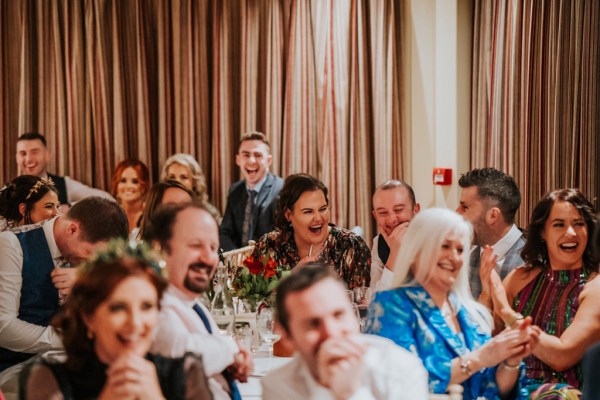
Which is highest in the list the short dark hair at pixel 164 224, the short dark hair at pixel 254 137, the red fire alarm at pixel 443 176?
the short dark hair at pixel 254 137

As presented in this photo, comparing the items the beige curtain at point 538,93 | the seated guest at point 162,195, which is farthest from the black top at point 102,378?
the beige curtain at point 538,93

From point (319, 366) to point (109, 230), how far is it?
159cm

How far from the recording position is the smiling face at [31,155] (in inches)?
219

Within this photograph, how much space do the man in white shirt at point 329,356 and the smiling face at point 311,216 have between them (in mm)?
2036

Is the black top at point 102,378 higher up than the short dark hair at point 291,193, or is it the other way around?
the short dark hair at point 291,193

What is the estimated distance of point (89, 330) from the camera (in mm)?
1753

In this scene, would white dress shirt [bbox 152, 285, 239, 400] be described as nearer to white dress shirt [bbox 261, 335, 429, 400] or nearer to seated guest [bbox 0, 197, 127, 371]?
white dress shirt [bbox 261, 335, 429, 400]

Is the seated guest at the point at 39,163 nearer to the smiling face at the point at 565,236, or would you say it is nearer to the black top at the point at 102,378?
the smiling face at the point at 565,236

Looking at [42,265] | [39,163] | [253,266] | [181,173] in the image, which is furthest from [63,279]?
[39,163]

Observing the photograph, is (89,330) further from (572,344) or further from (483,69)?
(483,69)

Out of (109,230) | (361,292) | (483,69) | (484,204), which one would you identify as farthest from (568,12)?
(109,230)

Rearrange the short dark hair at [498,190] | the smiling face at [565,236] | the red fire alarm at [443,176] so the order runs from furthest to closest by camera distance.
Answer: the red fire alarm at [443,176], the short dark hair at [498,190], the smiling face at [565,236]

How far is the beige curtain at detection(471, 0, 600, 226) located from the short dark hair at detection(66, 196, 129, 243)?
2.71 metres

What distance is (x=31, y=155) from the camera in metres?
5.58
